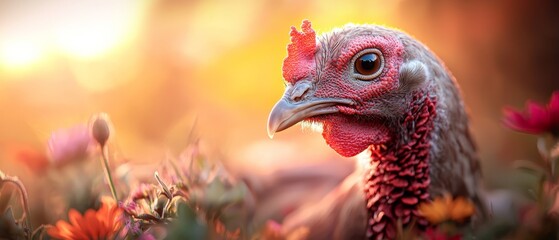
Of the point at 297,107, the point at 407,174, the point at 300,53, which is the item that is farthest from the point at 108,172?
the point at 407,174

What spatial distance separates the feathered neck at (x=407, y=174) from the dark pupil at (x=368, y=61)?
0.46 ft

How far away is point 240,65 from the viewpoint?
4.72 metres

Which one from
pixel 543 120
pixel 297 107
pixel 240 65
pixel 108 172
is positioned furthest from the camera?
pixel 240 65

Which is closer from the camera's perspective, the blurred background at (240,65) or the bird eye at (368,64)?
the bird eye at (368,64)

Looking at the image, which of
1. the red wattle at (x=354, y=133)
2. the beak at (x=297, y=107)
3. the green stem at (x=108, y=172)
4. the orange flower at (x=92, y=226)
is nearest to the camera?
the orange flower at (x=92, y=226)

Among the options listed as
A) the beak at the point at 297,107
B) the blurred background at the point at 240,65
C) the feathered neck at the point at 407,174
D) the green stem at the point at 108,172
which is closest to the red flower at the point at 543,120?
the feathered neck at the point at 407,174

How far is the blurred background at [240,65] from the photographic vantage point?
3.45m

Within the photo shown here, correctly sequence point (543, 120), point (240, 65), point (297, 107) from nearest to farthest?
1. point (543, 120)
2. point (297, 107)
3. point (240, 65)

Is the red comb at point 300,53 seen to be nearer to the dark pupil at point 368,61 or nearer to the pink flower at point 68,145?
the dark pupil at point 368,61

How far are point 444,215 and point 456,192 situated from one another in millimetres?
444

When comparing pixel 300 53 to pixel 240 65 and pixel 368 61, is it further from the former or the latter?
pixel 240 65

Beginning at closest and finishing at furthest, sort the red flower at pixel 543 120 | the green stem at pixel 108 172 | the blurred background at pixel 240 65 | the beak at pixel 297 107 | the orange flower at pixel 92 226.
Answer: the orange flower at pixel 92 226 → the green stem at pixel 108 172 → the red flower at pixel 543 120 → the beak at pixel 297 107 → the blurred background at pixel 240 65

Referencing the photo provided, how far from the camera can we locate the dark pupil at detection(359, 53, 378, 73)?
1.58 meters

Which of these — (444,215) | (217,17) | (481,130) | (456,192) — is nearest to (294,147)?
(481,130)
